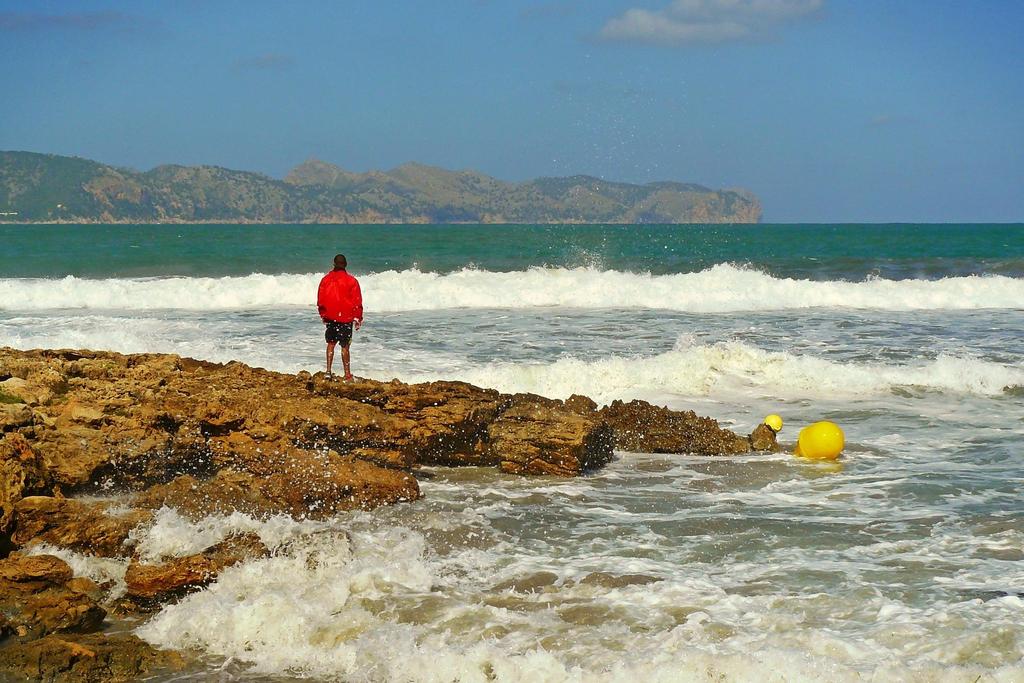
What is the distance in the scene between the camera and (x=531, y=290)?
27094mm

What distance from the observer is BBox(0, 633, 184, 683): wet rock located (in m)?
5.08

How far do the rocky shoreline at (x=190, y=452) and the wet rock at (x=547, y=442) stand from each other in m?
0.01

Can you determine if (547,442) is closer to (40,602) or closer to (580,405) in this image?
(580,405)

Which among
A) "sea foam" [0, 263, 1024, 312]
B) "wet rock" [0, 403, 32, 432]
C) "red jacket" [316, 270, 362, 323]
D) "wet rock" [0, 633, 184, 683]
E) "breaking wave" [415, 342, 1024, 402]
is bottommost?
"wet rock" [0, 633, 184, 683]

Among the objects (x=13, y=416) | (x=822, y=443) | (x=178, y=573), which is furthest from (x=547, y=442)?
(x=13, y=416)

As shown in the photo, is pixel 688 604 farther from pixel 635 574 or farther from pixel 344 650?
pixel 344 650

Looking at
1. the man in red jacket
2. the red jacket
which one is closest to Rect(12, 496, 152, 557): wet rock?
the man in red jacket

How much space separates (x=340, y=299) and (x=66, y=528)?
5655 millimetres

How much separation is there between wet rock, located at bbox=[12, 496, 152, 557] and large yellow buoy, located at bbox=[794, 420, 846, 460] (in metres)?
6.38

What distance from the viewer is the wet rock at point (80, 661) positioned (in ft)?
16.7

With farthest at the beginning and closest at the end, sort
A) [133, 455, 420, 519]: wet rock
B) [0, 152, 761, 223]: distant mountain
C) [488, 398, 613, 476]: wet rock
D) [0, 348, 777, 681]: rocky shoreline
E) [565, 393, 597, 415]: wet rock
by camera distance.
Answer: [0, 152, 761, 223]: distant mountain
[565, 393, 597, 415]: wet rock
[488, 398, 613, 476]: wet rock
[133, 455, 420, 519]: wet rock
[0, 348, 777, 681]: rocky shoreline

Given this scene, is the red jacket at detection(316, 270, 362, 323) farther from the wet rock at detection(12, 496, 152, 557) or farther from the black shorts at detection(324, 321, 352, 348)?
the wet rock at detection(12, 496, 152, 557)

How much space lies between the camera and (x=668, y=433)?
1040 centimetres

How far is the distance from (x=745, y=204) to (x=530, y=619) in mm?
158692
